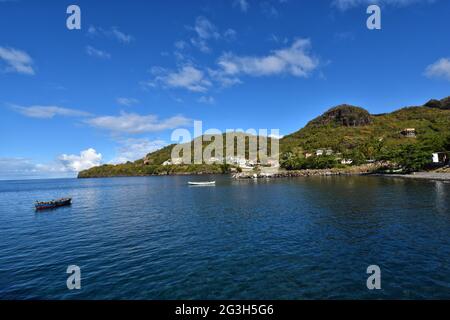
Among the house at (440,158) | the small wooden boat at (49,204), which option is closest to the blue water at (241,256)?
the small wooden boat at (49,204)

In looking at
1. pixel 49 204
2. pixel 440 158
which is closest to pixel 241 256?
pixel 49 204

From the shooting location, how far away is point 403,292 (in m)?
19.6

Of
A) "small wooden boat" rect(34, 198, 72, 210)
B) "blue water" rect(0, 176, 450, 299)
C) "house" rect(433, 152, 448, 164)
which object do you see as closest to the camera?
"blue water" rect(0, 176, 450, 299)

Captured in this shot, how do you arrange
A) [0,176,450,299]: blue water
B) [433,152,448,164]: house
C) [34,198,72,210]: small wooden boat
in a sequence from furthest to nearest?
[433,152,448,164]: house < [34,198,72,210]: small wooden boat < [0,176,450,299]: blue water

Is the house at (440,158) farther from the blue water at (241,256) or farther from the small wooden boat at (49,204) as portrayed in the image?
the small wooden boat at (49,204)

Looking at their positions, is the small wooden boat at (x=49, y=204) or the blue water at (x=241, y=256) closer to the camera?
the blue water at (x=241, y=256)

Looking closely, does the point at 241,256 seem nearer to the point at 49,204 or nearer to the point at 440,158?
the point at 49,204

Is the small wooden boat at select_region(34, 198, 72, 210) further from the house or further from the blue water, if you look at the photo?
the house

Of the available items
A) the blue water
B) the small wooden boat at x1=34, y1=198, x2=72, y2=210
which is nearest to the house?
the blue water

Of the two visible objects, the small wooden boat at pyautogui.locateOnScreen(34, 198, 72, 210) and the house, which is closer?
the small wooden boat at pyautogui.locateOnScreen(34, 198, 72, 210)

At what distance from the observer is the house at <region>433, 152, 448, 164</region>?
4973 inches

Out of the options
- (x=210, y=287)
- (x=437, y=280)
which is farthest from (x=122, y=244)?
(x=437, y=280)

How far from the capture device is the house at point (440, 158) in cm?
12631
